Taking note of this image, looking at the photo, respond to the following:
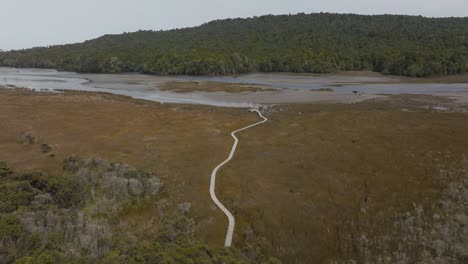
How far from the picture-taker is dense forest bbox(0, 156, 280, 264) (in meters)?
12.3

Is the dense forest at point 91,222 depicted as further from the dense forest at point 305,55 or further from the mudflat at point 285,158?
the dense forest at point 305,55

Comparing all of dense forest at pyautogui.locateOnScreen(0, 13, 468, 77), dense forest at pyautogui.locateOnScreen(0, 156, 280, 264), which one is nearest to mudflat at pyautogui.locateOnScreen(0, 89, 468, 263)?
dense forest at pyautogui.locateOnScreen(0, 156, 280, 264)

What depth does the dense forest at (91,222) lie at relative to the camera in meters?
12.3

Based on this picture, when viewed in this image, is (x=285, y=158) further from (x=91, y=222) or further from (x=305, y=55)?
(x=305, y=55)

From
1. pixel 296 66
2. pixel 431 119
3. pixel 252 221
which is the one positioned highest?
pixel 296 66

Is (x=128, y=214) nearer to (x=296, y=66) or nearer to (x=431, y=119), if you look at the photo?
(x=431, y=119)

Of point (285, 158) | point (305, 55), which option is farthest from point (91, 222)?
point (305, 55)

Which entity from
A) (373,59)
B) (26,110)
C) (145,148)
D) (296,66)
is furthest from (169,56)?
(145,148)

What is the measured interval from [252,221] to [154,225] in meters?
5.46

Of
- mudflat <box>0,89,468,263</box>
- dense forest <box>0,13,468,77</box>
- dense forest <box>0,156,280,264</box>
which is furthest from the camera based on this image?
dense forest <box>0,13,468,77</box>

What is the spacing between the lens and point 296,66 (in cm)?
12788

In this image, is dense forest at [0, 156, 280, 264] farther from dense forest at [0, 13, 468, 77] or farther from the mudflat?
dense forest at [0, 13, 468, 77]

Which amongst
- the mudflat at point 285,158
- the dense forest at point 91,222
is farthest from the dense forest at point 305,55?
the dense forest at point 91,222

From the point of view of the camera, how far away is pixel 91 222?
55.8 ft
